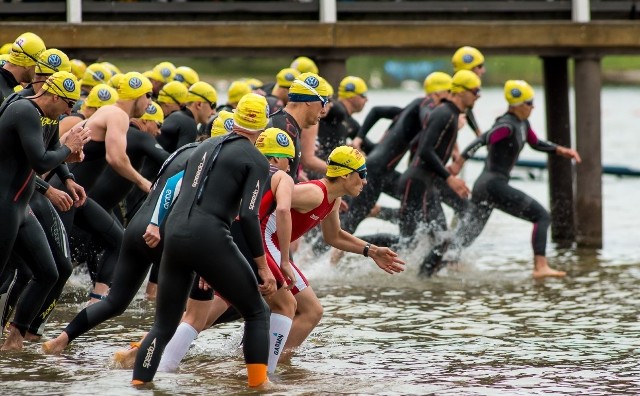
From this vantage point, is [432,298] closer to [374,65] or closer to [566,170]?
[566,170]

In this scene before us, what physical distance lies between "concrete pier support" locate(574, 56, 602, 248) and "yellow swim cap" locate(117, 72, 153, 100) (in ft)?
21.7

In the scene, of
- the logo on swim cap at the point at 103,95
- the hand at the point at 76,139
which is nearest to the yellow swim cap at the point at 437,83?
the logo on swim cap at the point at 103,95

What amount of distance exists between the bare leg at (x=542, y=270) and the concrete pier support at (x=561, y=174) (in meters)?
2.57

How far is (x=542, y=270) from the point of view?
13875mm

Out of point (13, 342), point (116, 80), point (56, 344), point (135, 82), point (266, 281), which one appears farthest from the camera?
point (116, 80)

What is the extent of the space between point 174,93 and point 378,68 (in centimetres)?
5891

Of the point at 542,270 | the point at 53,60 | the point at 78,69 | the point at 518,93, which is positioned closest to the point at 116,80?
the point at 78,69

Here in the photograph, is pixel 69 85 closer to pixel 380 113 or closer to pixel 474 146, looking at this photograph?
pixel 474 146

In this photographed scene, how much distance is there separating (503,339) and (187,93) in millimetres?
3915

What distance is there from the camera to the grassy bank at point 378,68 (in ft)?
189

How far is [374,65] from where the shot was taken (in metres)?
70.9

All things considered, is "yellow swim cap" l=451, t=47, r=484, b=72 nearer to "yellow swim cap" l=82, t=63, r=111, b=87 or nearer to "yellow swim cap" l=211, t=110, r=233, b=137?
"yellow swim cap" l=82, t=63, r=111, b=87

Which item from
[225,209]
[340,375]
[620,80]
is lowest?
[340,375]

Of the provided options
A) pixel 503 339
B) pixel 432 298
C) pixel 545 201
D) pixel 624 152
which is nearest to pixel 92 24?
pixel 432 298
